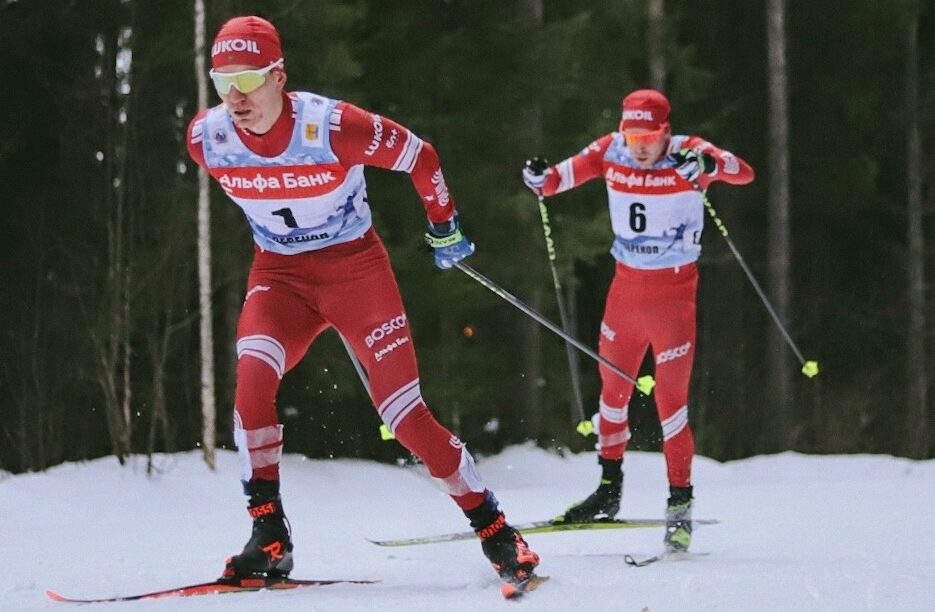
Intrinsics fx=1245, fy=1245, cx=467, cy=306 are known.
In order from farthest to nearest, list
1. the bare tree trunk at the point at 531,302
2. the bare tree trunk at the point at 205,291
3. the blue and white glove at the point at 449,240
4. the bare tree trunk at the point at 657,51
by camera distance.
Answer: the bare tree trunk at the point at 657,51, the bare tree trunk at the point at 531,302, the bare tree trunk at the point at 205,291, the blue and white glove at the point at 449,240

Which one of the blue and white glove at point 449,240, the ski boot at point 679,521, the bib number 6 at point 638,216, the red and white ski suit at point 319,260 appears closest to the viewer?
the red and white ski suit at point 319,260

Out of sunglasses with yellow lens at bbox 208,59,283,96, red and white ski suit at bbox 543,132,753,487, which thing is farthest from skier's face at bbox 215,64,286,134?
red and white ski suit at bbox 543,132,753,487

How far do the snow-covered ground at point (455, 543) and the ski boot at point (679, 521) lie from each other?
206mm

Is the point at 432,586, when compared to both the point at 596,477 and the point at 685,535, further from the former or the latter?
the point at 596,477

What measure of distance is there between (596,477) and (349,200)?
20.4 feet

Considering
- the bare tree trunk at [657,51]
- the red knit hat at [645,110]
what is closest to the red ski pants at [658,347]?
the red knit hat at [645,110]

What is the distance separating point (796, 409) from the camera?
1730cm

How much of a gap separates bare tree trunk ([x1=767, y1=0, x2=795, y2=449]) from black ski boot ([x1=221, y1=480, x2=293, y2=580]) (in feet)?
35.6

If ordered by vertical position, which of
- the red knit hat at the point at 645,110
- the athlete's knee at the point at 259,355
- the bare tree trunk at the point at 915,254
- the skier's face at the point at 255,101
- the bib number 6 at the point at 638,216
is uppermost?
the skier's face at the point at 255,101

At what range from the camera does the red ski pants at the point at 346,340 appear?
13.7 feet

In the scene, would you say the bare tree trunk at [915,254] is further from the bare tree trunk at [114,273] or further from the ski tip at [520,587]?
the ski tip at [520,587]

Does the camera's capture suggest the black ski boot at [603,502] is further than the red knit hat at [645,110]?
Yes

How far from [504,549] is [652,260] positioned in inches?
81.0

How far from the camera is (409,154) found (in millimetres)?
4156
